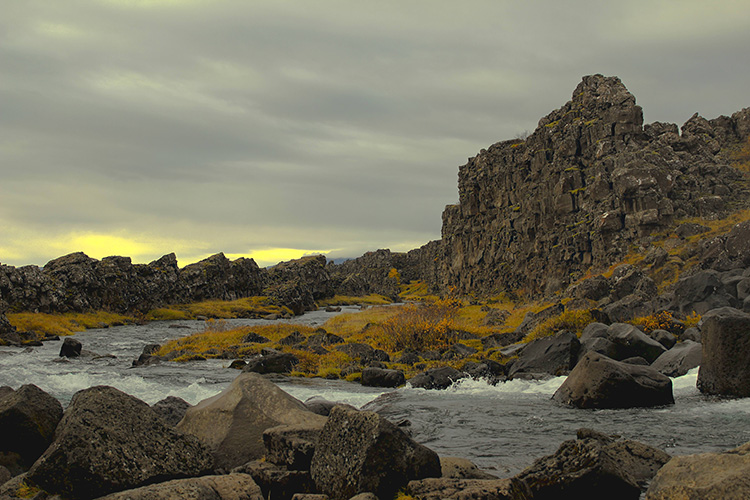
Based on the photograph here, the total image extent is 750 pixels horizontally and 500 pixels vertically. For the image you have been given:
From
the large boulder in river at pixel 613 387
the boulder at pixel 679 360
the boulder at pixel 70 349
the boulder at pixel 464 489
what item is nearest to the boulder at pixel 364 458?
the boulder at pixel 464 489

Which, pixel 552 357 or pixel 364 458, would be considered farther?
pixel 552 357

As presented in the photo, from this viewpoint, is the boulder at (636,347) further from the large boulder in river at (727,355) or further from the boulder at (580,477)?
the boulder at (580,477)

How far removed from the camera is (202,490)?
7.08m

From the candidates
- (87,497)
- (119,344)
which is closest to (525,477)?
(87,497)

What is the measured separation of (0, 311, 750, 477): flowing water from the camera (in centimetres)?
1246

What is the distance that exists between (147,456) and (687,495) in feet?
25.3

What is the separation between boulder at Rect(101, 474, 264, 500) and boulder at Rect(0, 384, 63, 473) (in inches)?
197

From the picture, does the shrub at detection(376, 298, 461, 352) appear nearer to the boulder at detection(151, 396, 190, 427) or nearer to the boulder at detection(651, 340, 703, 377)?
the boulder at detection(651, 340, 703, 377)

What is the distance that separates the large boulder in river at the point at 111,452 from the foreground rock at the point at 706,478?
713 cm

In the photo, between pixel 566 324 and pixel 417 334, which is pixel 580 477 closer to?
pixel 566 324

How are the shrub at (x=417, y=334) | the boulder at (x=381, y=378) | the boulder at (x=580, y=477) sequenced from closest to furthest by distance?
1. the boulder at (x=580, y=477)
2. the boulder at (x=381, y=378)
3. the shrub at (x=417, y=334)

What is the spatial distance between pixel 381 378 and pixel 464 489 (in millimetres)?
15553

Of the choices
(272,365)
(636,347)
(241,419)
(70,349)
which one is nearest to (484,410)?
(241,419)

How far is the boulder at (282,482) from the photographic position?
830 cm
